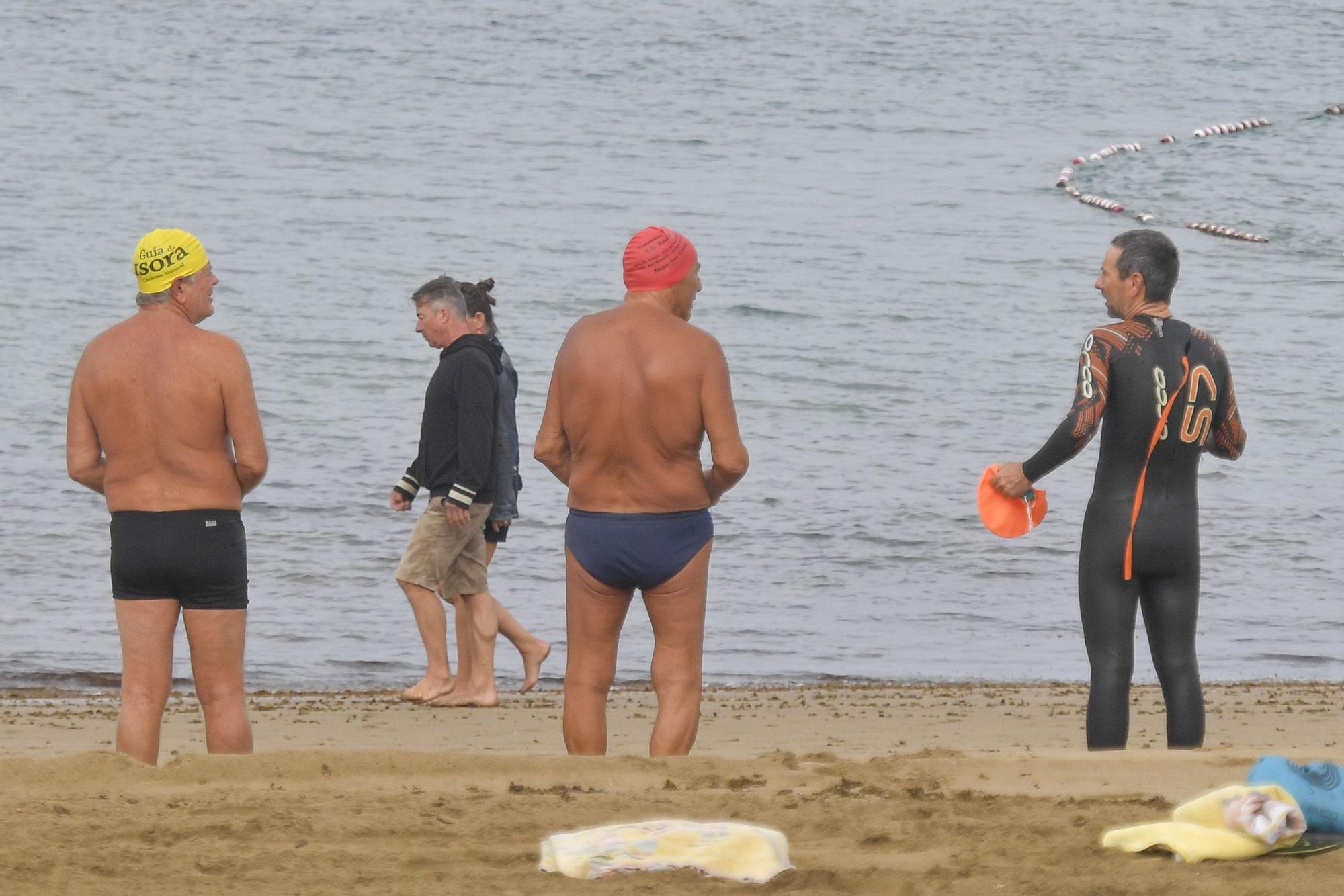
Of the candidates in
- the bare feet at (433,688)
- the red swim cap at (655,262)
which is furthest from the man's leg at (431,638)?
→ the red swim cap at (655,262)

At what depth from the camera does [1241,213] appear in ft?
97.6

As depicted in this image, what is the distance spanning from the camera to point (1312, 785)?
12.7 ft

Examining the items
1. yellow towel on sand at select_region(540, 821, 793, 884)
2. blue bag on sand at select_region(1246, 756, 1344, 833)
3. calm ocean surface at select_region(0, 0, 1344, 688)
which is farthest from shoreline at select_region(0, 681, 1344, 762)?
yellow towel on sand at select_region(540, 821, 793, 884)

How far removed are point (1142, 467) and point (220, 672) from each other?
2.92 meters

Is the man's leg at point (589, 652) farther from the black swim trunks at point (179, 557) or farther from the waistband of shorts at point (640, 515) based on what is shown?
the black swim trunks at point (179, 557)

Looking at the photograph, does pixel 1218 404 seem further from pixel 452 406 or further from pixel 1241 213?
pixel 1241 213

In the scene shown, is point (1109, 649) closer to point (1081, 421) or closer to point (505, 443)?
point (1081, 421)

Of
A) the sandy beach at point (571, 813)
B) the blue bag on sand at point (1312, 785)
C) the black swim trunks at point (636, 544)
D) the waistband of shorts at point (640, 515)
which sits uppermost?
the waistband of shorts at point (640, 515)

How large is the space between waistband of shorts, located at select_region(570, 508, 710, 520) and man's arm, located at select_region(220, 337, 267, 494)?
99 cm

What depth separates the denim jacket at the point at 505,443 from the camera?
284 inches

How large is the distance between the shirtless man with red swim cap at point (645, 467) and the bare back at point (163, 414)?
92 centimetres

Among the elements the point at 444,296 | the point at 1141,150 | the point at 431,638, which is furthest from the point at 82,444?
the point at 1141,150

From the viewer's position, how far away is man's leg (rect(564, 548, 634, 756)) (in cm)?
498

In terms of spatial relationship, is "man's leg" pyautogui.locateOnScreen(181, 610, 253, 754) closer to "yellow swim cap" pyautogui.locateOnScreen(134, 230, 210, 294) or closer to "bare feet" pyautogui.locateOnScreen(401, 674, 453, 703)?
"yellow swim cap" pyautogui.locateOnScreen(134, 230, 210, 294)
